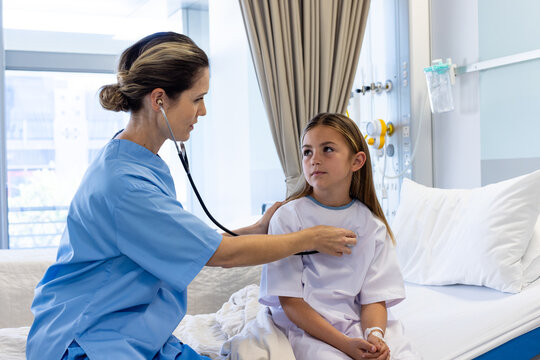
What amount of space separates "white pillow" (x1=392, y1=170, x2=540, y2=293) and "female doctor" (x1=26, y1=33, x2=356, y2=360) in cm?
88

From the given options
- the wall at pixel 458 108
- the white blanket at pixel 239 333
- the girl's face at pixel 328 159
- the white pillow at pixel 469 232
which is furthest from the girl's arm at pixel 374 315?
the wall at pixel 458 108

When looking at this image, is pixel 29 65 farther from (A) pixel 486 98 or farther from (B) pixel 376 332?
(B) pixel 376 332

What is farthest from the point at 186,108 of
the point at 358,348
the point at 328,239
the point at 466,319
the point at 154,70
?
the point at 466,319

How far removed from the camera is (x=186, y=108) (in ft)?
4.06

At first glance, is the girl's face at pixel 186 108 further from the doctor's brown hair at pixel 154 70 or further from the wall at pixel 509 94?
the wall at pixel 509 94

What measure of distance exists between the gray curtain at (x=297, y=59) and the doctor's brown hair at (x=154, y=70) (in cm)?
130

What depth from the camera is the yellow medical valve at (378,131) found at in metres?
2.89

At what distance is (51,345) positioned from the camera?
1098mm

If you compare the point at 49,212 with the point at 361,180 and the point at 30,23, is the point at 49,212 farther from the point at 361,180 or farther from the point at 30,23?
the point at 361,180

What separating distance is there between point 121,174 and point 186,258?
0.72ft

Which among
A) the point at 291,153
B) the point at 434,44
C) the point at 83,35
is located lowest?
the point at 291,153

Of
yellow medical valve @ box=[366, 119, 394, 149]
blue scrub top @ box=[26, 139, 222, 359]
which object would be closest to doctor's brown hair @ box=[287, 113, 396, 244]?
blue scrub top @ box=[26, 139, 222, 359]

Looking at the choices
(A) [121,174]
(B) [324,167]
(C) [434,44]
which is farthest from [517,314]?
(C) [434,44]

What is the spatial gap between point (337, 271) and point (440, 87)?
1.53m
